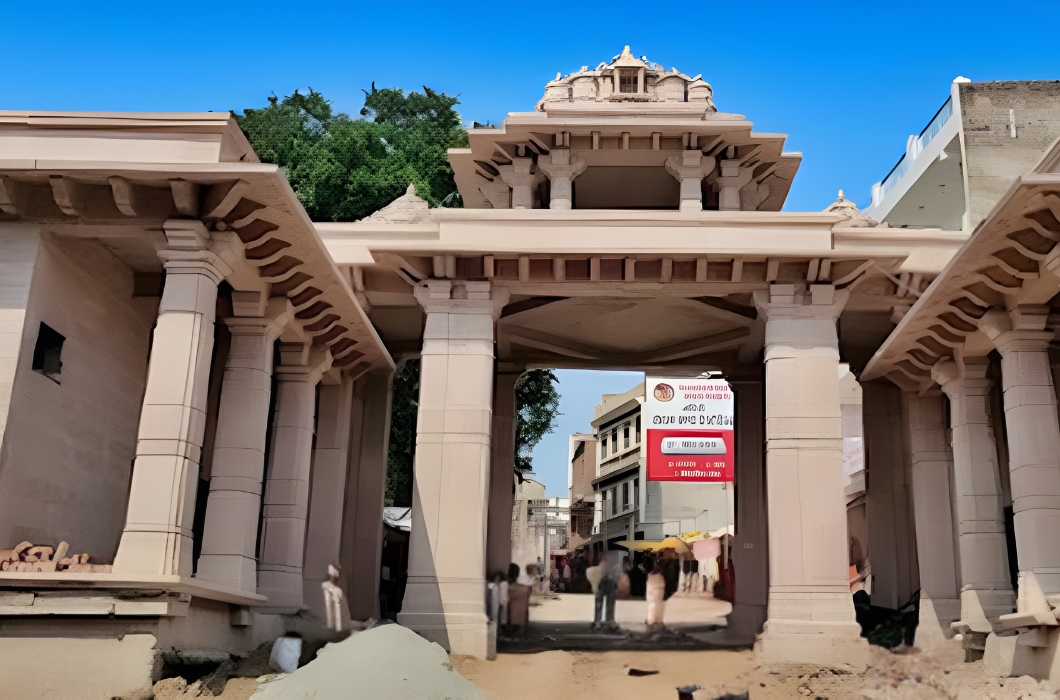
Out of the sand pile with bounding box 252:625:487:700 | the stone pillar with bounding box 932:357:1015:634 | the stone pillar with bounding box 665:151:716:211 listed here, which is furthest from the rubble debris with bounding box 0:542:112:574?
the stone pillar with bounding box 665:151:716:211

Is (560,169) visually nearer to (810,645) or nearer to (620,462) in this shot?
(810,645)

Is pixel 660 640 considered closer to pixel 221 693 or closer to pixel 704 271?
pixel 704 271

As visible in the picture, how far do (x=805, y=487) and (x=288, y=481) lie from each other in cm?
797

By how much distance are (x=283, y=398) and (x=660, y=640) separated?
25.9ft

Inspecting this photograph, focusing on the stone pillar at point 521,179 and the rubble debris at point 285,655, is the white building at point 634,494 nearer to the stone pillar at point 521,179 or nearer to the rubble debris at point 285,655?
the stone pillar at point 521,179

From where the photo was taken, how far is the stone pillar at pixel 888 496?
70.1ft

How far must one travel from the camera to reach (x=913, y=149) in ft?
130

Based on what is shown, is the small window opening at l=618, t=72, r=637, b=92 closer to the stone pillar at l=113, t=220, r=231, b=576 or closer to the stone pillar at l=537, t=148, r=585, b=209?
the stone pillar at l=537, t=148, r=585, b=209

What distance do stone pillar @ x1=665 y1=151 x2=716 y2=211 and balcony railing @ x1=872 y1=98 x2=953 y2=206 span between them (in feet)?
59.7

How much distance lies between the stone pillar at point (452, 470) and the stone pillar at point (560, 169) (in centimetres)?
386

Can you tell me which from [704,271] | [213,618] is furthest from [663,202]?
[213,618]

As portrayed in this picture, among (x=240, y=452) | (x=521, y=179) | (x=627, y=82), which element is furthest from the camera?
(x=627, y=82)

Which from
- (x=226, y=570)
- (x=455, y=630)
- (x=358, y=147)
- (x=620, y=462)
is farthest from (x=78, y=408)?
(x=620, y=462)

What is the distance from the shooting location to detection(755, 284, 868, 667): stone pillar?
50.4 feet
